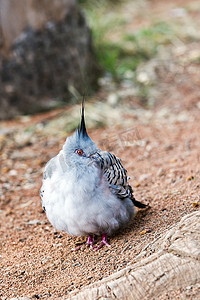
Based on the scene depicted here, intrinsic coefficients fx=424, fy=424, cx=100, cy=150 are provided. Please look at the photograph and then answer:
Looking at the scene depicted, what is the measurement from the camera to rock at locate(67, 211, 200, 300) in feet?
8.36

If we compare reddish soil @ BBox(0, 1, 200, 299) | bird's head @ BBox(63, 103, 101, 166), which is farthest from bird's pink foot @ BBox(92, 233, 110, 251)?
bird's head @ BBox(63, 103, 101, 166)

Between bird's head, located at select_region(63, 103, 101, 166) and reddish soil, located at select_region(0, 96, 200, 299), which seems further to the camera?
bird's head, located at select_region(63, 103, 101, 166)

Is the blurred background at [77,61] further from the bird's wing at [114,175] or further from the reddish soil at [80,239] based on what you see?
the bird's wing at [114,175]

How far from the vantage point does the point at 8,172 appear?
5812 mm

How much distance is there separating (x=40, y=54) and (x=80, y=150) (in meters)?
3.95

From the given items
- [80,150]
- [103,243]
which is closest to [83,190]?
[80,150]

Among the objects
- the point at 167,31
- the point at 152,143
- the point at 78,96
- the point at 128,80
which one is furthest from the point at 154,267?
the point at 167,31

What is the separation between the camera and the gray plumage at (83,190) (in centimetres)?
323

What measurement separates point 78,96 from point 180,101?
1.74 metres

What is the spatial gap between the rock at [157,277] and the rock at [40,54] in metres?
4.65

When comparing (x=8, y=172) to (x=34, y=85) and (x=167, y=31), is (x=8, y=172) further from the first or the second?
(x=167, y=31)

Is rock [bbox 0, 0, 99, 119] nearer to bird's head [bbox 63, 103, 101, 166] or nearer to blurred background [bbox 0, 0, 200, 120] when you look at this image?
blurred background [bbox 0, 0, 200, 120]

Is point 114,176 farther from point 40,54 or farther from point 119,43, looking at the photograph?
point 119,43

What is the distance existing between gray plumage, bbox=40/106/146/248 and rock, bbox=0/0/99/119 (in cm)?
373
